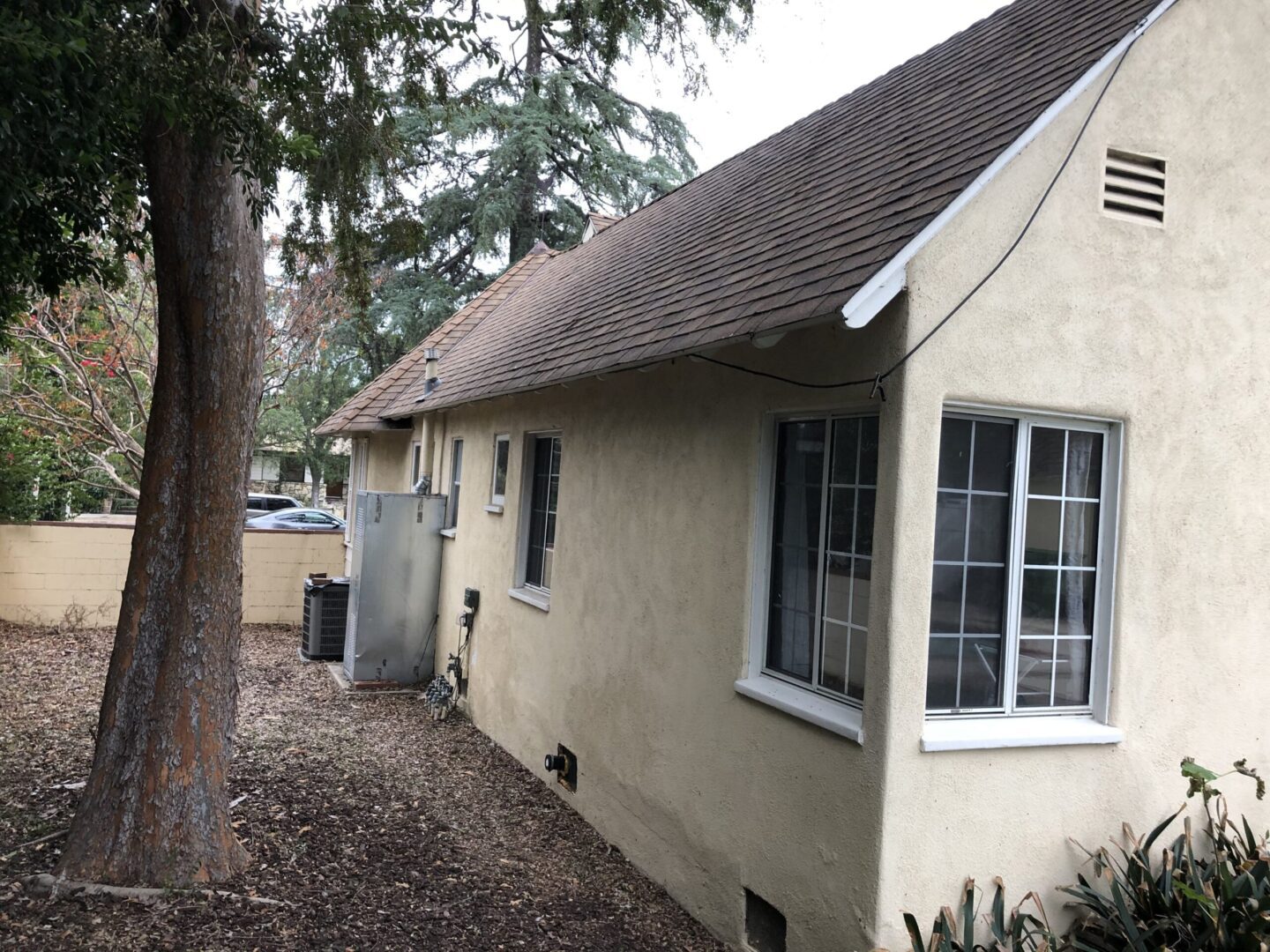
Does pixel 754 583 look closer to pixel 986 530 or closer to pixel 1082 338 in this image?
pixel 986 530

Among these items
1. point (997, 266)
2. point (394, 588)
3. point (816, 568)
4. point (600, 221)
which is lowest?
point (394, 588)

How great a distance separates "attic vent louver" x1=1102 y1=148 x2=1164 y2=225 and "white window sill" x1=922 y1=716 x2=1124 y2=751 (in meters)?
2.56

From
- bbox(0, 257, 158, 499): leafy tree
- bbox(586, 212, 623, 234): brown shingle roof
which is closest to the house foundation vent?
bbox(586, 212, 623, 234): brown shingle roof

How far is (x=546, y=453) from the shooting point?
9641 mm

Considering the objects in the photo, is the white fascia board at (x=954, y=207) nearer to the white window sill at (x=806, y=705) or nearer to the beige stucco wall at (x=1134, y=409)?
the beige stucco wall at (x=1134, y=409)

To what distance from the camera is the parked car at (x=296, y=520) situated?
88.6 ft

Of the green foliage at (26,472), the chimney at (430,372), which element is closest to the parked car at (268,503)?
the green foliage at (26,472)

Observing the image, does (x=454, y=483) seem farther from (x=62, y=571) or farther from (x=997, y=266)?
(x=997, y=266)

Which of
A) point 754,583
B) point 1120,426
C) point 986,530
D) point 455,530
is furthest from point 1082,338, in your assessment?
point 455,530

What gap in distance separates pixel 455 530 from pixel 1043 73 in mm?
8340

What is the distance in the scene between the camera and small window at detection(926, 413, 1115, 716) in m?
4.84

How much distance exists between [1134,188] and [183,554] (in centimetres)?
561

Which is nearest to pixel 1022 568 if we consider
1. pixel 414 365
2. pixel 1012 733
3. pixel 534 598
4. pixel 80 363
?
pixel 1012 733

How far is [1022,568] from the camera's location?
4.92 m
